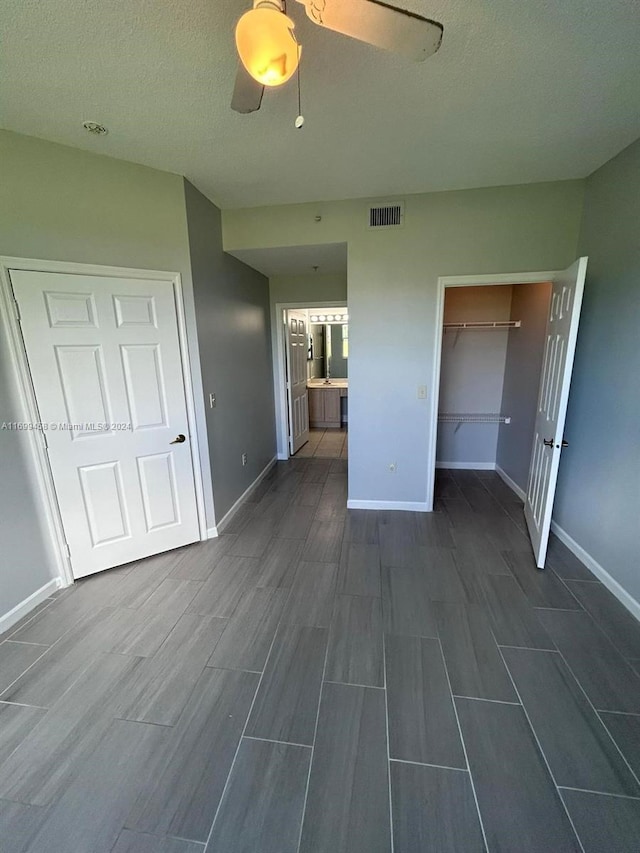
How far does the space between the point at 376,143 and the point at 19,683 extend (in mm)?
3504

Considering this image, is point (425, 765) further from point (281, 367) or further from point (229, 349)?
point (281, 367)

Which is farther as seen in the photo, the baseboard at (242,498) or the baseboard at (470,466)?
the baseboard at (470,466)

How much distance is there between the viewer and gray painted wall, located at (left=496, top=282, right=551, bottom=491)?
326 centimetres

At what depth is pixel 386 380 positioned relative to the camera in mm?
3088

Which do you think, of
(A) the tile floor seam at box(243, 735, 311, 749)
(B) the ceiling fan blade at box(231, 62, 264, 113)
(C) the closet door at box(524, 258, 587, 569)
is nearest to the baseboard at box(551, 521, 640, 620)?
(C) the closet door at box(524, 258, 587, 569)

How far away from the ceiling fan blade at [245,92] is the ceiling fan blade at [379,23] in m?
0.29

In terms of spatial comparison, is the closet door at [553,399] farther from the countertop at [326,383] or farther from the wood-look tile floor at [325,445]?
the countertop at [326,383]

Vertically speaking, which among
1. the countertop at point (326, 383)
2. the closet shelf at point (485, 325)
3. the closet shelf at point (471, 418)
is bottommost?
the closet shelf at point (471, 418)

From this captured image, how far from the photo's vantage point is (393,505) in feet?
11.0

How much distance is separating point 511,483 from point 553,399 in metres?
1.63

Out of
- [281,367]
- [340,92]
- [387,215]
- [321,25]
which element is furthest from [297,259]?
[321,25]

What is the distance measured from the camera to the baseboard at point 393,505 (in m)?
3.29

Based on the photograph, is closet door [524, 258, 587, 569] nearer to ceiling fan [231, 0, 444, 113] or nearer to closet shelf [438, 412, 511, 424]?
closet shelf [438, 412, 511, 424]

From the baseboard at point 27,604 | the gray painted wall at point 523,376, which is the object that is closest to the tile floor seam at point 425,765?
the baseboard at point 27,604
